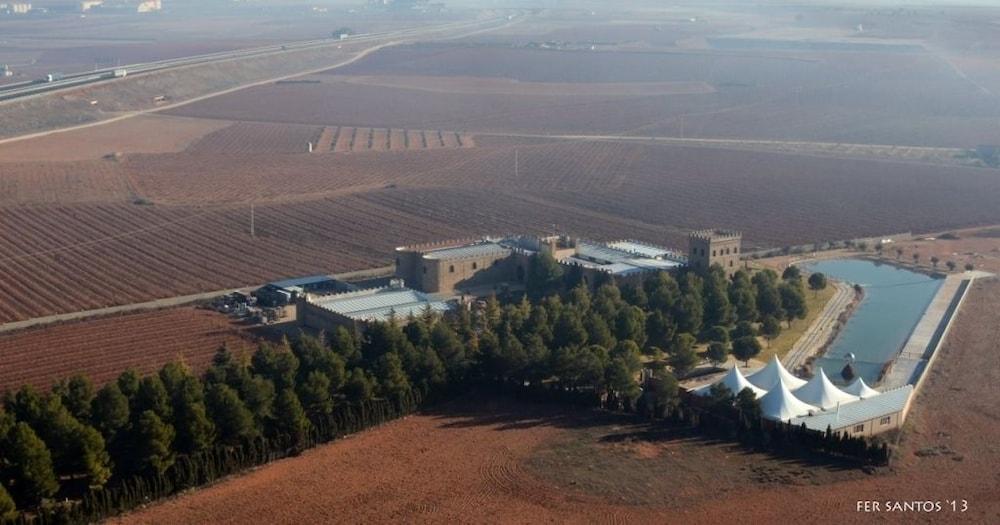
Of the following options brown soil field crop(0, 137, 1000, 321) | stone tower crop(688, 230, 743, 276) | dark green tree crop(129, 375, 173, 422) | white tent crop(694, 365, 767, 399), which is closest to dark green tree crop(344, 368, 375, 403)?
dark green tree crop(129, 375, 173, 422)

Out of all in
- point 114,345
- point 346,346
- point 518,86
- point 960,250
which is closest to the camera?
point 346,346

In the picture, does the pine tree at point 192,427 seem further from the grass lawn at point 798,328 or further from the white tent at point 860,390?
the grass lawn at point 798,328

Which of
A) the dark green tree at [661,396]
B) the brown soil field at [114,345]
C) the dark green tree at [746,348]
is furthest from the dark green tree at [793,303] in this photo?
the brown soil field at [114,345]

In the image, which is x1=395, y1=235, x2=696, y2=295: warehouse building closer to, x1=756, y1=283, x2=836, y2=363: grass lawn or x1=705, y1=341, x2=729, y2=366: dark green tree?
x1=756, y1=283, x2=836, y2=363: grass lawn

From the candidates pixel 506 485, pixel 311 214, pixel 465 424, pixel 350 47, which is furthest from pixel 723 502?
pixel 350 47

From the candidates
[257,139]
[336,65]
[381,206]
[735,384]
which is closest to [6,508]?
[735,384]

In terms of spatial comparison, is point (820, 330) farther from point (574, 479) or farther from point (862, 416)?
point (574, 479)
